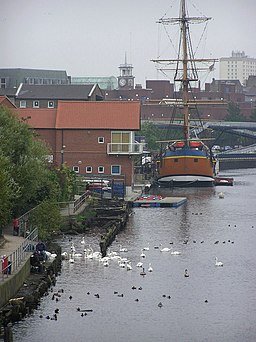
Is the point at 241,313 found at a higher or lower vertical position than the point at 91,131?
lower

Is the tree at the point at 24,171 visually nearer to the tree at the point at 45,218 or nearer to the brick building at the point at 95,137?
the tree at the point at 45,218

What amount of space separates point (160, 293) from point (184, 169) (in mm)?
46030

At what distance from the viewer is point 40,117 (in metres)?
66.8

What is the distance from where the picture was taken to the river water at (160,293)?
2834cm

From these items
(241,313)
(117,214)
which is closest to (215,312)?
(241,313)

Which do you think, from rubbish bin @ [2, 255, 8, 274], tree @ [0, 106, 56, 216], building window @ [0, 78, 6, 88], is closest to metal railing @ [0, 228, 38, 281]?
rubbish bin @ [2, 255, 8, 274]

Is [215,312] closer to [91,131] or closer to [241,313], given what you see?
[241,313]

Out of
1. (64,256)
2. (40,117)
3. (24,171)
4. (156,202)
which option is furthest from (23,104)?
(64,256)

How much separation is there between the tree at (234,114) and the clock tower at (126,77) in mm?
20318

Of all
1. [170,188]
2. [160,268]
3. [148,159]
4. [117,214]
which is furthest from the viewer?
[148,159]

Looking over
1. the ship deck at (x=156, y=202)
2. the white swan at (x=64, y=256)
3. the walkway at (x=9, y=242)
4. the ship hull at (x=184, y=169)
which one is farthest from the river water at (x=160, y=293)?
the ship hull at (x=184, y=169)

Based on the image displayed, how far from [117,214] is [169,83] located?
105 m

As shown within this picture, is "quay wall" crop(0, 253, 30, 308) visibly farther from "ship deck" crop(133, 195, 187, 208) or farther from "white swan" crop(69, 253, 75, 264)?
"ship deck" crop(133, 195, 187, 208)

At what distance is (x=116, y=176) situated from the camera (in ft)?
211
